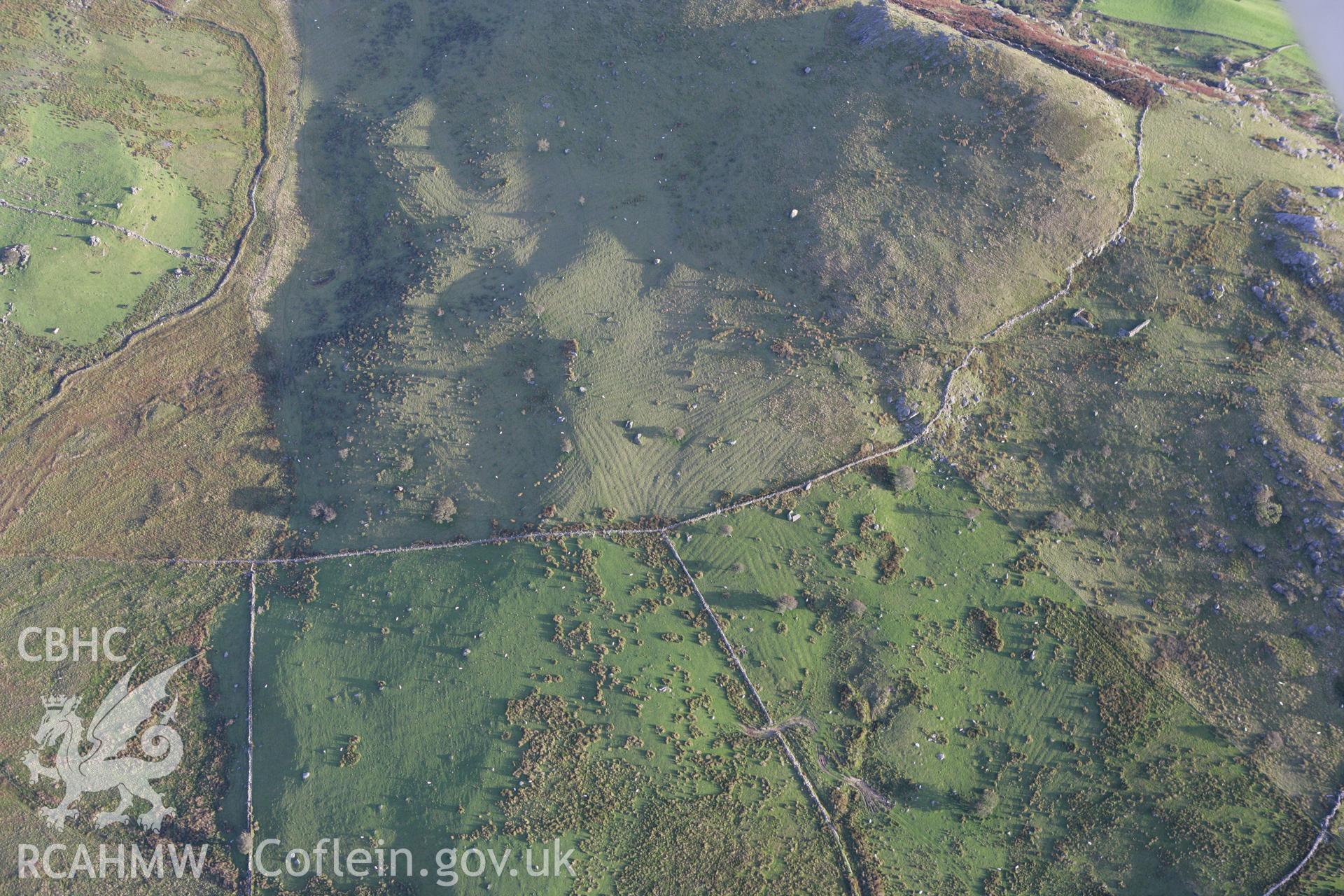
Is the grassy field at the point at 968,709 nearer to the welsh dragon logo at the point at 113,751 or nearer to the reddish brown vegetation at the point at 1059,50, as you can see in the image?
the reddish brown vegetation at the point at 1059,50

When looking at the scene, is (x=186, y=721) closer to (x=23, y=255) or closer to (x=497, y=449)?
(x=497, y=449)

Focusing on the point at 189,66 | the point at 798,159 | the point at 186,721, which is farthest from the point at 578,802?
the point at 189,66

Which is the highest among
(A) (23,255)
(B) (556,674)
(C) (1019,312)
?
(C) (1019,312)

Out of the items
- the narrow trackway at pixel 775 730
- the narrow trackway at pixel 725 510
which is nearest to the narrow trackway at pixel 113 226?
the narrow trackway at pixel 725 510

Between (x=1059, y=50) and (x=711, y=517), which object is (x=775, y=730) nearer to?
(x=711, y=517)

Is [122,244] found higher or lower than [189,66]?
lower

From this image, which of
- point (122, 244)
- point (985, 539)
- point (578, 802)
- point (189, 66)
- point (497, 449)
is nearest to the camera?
point (578, 802)
